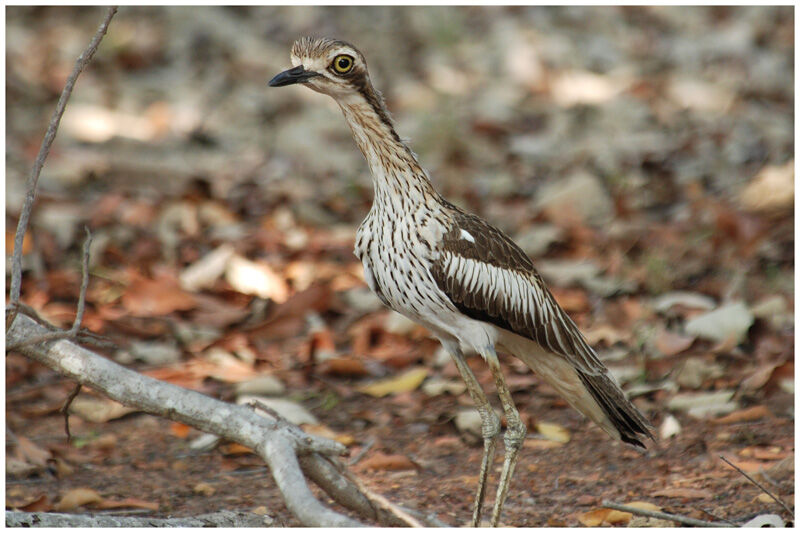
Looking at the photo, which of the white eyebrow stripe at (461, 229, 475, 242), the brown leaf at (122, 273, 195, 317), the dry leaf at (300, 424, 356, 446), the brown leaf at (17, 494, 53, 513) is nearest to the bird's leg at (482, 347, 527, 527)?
the white eyebrow stripe at (461, 229, 475, 242)

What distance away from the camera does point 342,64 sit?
3.33m

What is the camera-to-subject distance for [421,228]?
11.3 feet

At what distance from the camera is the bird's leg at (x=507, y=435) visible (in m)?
3.52

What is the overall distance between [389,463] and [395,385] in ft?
2.45

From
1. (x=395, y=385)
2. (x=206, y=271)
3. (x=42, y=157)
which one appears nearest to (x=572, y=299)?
(x=395, y=385)

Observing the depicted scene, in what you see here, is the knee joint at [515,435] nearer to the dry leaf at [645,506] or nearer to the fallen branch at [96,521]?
the dry leaf at [645,506]

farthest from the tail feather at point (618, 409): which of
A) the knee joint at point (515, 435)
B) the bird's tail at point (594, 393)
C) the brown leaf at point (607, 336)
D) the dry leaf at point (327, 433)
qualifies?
the brown leaf at point (607, 336)

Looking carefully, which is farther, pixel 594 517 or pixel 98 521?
pixel 594 517

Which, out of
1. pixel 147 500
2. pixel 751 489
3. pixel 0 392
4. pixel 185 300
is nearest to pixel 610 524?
pixel 751 489

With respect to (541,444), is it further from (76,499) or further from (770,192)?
(770,192)

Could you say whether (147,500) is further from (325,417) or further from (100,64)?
(100,64)

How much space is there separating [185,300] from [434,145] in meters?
2.78

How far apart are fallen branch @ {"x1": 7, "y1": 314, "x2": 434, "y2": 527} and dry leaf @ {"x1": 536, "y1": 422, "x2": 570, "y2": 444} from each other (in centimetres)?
113

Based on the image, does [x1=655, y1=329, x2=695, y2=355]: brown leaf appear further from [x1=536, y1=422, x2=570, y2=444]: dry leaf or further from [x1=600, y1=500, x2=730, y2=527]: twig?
[x1=600, y1=500, x2=730, y2=527]: twig
